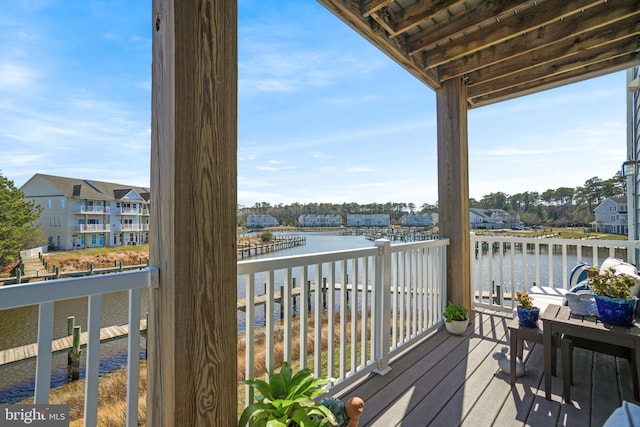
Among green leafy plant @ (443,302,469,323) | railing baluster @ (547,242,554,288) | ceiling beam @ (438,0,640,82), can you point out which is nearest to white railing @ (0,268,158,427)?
green leafy plant @ (443,302,469,323)

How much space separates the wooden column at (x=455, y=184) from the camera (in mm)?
3303

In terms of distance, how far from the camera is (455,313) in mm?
3135

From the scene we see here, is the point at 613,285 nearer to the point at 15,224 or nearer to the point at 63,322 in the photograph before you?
the point at 15,224

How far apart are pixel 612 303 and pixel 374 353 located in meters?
1.62

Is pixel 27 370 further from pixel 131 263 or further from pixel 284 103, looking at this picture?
pixel 284 103

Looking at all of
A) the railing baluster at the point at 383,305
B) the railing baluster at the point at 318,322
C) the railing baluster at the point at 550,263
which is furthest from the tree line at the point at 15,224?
the railing baluster at the point at 550,263

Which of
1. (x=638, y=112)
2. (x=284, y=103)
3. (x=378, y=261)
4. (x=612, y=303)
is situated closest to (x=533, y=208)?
(x=638, y=112)

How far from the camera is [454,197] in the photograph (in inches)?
130

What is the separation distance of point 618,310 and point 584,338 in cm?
28

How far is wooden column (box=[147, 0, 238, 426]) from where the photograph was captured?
1.09m

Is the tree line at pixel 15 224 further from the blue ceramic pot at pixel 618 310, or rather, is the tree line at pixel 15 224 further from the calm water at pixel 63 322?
the blue ceramic pot at pixel 618 310

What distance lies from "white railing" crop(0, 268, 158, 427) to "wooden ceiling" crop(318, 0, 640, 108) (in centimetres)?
215

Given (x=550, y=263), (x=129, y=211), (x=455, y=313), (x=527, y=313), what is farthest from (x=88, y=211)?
(x=550, y=263)

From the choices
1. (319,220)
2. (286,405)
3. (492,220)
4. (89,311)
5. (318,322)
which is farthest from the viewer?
(319,220)
